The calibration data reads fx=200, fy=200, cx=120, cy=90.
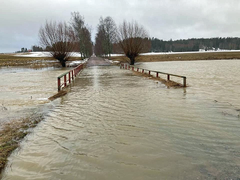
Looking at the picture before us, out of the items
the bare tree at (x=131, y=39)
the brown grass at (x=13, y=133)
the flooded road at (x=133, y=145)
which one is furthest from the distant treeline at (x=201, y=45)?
the brown grass at (x=13, y=133)

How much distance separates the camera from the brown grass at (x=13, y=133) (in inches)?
163

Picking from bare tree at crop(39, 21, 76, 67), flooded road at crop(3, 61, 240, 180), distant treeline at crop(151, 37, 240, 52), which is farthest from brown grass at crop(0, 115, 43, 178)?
distant treeline at crop(151, 37, 240, 52)

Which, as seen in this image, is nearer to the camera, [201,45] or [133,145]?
[133,145]

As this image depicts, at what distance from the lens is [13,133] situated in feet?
16.8

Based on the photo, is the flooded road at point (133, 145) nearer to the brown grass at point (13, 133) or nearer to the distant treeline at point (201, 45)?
the brown grass at point (13, 133)

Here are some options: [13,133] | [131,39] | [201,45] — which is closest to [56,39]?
[131,39]

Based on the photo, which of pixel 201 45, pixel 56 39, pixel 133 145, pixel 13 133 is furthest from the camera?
pixel 201 45

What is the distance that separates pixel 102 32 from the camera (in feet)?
195

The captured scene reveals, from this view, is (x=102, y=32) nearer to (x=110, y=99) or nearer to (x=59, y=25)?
(x=59, y=25)

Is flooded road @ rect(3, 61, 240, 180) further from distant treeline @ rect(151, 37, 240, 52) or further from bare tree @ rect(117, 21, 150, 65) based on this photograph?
distant treeline @ rect(151, 37, 240, 52)

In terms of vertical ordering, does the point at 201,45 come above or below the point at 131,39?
above

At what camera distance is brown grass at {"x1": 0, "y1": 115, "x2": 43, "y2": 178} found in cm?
413

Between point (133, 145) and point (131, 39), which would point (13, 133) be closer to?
point (133, 145)

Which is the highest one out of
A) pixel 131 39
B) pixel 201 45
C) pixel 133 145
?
pixel 201 45
